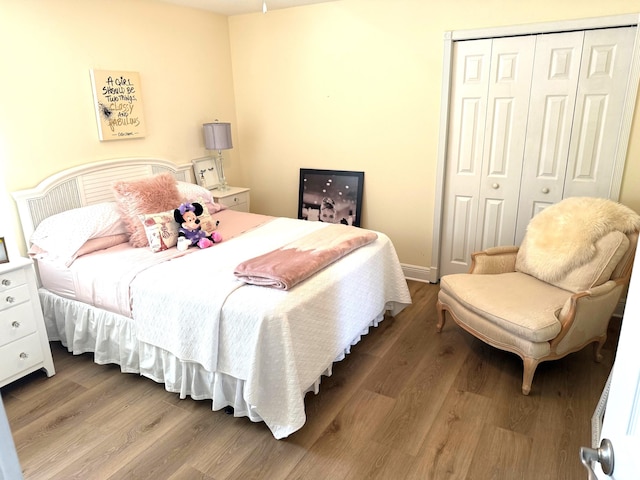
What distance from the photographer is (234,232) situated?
10.6ft

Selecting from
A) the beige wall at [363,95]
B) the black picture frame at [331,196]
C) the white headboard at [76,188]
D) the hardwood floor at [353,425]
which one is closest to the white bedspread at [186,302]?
the hardwood floor at [353,425]

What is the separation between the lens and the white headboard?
2834mm

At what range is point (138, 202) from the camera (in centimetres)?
298

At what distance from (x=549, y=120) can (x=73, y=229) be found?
333 cm

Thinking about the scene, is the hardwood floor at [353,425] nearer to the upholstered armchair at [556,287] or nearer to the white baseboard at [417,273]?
the upholstered armchair at [556,287]

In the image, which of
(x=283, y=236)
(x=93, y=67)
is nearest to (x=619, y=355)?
(x=283, y=236)

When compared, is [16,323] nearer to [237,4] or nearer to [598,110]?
[237,4]

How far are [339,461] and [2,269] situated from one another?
6.63ft

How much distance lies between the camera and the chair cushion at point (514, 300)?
7.63ft

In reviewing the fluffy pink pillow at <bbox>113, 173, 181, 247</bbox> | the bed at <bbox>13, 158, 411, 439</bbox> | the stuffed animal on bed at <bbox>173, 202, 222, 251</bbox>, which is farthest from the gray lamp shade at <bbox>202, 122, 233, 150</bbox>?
the stuffed animal on bed at <bbox>173, 202, 222, 251</bbox>

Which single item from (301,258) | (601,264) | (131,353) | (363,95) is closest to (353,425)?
(301,258)

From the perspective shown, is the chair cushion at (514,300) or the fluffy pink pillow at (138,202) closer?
the chair cushion at (514,300)

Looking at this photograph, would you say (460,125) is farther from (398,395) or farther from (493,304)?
(398,395)

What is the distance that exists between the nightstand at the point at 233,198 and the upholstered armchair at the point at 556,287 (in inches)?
84.8
